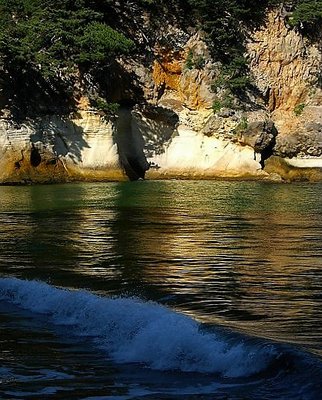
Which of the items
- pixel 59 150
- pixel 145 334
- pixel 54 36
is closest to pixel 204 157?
pixel 59 150

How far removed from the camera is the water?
6.86 m

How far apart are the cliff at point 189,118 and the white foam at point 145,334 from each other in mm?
35186

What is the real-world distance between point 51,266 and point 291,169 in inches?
1505

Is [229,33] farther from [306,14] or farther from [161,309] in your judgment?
[161,309]

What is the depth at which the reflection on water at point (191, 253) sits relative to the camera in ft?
33.1

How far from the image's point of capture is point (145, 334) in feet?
26.6

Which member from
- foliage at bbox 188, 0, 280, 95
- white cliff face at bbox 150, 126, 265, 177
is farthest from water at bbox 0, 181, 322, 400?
foliage at bbox 188, 0, 280, 95

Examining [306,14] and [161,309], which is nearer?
[161,309]

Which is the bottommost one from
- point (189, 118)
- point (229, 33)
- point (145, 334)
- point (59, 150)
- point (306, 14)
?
point (145, 334)

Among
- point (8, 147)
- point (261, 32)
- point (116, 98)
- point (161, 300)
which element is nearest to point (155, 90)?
point (116, 98)

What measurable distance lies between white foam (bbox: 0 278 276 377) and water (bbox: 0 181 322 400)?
17 millimetres

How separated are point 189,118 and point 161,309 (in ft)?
144

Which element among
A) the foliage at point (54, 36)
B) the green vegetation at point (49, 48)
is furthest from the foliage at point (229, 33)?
the foliage at point (54, 36)

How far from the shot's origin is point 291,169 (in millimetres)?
50625
